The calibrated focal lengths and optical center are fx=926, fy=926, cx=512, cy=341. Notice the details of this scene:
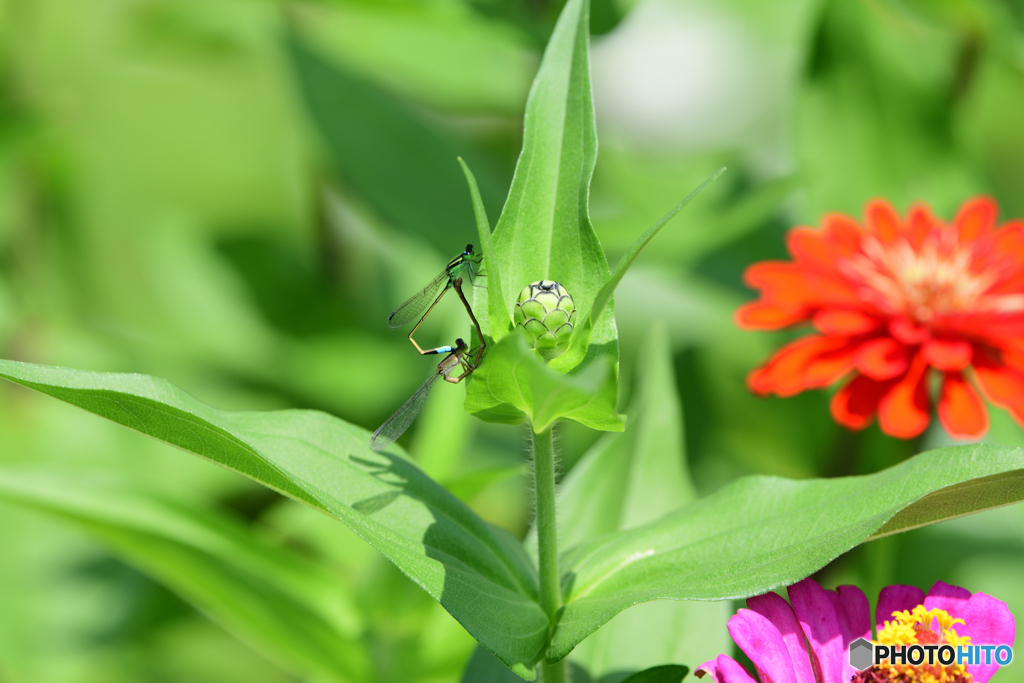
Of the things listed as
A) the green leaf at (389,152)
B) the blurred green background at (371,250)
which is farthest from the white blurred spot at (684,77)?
the green leaf at (389,152)

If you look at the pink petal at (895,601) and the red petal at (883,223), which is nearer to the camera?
the pink petal at (895,601)

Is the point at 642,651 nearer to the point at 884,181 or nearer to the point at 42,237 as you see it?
the point at 884,181

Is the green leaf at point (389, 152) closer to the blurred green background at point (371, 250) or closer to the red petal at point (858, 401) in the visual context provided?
the blurred green background at point (371, 250)

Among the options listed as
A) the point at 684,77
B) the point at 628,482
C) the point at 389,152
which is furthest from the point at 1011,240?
the point at 684,77

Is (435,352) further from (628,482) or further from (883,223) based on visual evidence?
(883,223)

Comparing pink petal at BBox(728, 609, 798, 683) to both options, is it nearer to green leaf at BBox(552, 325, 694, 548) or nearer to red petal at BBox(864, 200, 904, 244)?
green leaf at BBox(552, 325, 694, 548)
